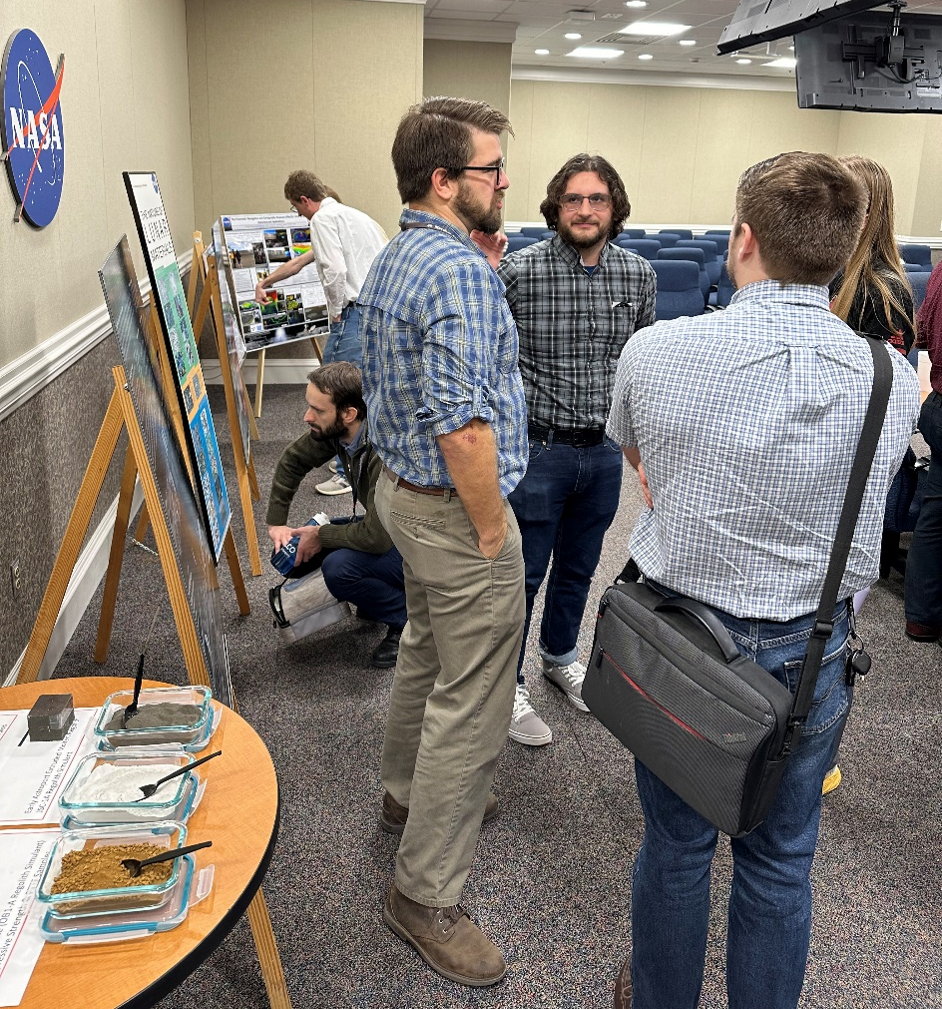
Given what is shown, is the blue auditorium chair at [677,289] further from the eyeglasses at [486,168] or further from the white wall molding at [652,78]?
the white wall molding at [652,78]

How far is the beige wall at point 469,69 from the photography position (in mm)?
9859

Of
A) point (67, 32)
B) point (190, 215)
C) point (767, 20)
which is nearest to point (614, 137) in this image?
point (767, 20)

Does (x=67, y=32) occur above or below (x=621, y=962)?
above

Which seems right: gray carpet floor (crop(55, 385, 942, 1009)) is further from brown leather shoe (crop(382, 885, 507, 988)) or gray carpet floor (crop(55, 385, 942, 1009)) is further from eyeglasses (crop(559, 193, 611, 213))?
eyeglasses (crop(559, 193, 611, 213))

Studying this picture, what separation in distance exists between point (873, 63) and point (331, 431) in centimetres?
719

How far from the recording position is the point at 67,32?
315cm

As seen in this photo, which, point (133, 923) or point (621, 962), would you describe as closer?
point (133, 923)

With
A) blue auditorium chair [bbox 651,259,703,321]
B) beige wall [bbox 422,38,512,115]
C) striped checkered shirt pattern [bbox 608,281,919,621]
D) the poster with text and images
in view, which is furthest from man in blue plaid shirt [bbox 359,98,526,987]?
beige wall [bbox 422,38,512,115]

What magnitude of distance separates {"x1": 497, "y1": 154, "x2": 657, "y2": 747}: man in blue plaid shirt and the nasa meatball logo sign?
137 cm

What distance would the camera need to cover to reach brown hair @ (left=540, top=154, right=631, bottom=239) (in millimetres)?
2156

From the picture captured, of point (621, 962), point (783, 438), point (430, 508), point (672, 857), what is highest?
point (783, 438)

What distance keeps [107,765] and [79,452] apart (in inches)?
90.5

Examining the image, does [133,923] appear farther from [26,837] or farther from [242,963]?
[242,963]

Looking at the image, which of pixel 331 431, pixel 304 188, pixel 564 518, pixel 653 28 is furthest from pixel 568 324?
pixel 653 28
